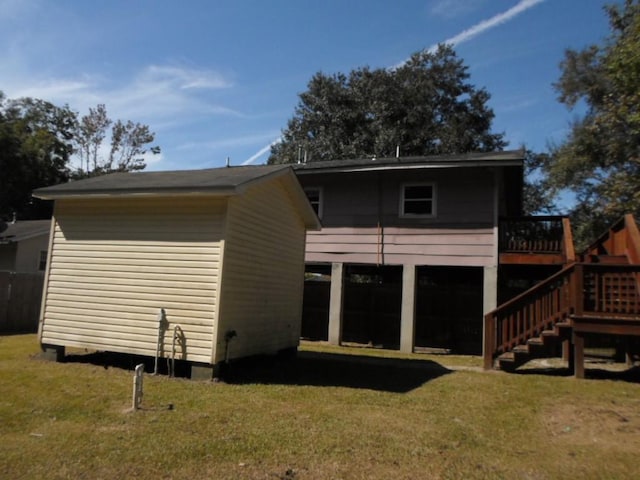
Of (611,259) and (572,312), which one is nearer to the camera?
(572,312)

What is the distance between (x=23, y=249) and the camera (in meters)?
21.0

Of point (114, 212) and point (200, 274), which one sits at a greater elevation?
point (114, 212)

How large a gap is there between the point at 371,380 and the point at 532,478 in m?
4.35

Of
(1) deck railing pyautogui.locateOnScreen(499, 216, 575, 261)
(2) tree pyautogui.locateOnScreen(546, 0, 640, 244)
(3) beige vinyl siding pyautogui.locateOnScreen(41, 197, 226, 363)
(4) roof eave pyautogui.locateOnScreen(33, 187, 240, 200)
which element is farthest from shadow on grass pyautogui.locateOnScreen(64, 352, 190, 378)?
(2) tree pyautogui.locateOnScreen(546, 0, 640, 244)

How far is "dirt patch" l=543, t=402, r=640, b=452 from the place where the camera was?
5.39 meters

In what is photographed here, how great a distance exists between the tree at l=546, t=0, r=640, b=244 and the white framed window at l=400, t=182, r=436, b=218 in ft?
25.5

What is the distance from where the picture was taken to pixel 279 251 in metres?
10.0

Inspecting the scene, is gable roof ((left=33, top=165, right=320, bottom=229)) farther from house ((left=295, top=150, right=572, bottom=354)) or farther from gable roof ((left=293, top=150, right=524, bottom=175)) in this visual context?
house ((left=295, top=150, right=572, bottom=354))

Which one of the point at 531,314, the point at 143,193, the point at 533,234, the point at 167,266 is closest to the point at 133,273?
the point at 167,266

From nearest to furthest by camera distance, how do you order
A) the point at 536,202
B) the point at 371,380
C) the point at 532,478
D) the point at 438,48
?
the point at 532,478, the point at 371,380, the point at 536,202, the point at 438,48

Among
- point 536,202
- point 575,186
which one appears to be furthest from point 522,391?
point 536,202

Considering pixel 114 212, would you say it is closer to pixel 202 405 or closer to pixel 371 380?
pixel 202 405

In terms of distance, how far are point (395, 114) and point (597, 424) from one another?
27.7m

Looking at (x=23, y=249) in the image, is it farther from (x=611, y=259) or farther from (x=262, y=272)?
(x=611, y=259)
